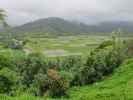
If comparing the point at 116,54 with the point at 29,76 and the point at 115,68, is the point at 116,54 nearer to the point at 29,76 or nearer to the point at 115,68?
the point at 115,68

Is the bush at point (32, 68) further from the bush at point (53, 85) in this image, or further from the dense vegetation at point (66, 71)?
the bush at point (53, 85)

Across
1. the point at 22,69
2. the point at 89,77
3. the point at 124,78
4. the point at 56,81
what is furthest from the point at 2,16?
the point at 22,69

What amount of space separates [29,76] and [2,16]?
5911 cm

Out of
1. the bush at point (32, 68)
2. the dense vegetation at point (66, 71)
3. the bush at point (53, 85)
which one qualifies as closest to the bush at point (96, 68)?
the dense vegetation at point (66, 71)

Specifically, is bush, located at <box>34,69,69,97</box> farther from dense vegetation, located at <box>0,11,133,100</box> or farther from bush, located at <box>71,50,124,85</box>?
bush, located at <box>71,50,124,85</box>

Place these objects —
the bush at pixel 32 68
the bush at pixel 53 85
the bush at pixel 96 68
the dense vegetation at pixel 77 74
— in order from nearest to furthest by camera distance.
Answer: the bush at pixel 53 85 → the dense vegetation at pixel 77 74 → the bush at pixel 96 68 → the bush at pixel 32 68

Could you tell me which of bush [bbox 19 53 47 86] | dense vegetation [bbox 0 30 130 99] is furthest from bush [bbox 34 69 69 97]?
bush [bbox 19 53 47 86]

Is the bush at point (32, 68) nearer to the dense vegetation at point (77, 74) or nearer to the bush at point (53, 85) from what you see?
the dense vegetation at point (77, 74)

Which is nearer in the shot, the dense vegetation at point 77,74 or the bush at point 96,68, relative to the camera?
the dense vegetation at point 77,74

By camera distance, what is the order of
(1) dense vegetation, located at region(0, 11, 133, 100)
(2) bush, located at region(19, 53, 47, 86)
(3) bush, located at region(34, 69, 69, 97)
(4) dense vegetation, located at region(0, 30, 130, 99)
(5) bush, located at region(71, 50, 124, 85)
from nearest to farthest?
1. (3) bush, located at region(34, 69, 69, 97)
2. (1) dense vegetation, located at region(0, 11, 133, 100)
3. (4) dense vegetation, located at region(0, 30, 130, 99)
4. (5) bush, located at region(71, 50, 124, 85)
5. (2) bush, located at region(19, 53, 47, 86)

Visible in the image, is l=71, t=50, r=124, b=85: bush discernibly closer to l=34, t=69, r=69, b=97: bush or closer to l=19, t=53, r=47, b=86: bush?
l=19, t=53, r=47, b=86: bush

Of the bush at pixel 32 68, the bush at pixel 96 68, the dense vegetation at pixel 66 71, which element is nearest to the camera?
the dense vegetation at pixel 66 71

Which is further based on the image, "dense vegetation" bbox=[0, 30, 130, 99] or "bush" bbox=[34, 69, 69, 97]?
"dense vegetation" bbox=[0, 30, 130, 99]

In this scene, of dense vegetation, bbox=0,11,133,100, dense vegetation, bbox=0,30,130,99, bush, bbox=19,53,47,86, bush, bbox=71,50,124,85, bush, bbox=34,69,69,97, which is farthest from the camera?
bush, bbox=19,53,47,86
